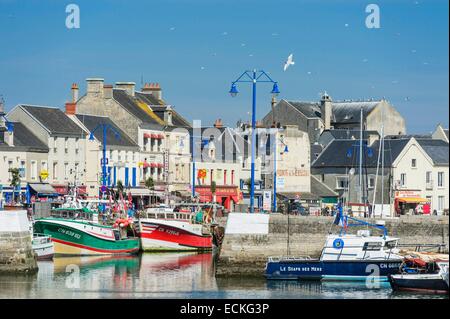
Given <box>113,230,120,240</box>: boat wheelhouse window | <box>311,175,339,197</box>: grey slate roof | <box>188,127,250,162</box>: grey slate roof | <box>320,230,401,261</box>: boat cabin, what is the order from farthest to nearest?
1. <box>188,127,250,162</box>: grey slate roof
2. <box>311,175,339,197</box>: grey slate roof
3. <box>113,230,120,240</box>: boat wheelhouse window
4. <box>320,230,401,261</box>: boat cabin

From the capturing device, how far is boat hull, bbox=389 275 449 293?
142 ft

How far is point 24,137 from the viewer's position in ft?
231

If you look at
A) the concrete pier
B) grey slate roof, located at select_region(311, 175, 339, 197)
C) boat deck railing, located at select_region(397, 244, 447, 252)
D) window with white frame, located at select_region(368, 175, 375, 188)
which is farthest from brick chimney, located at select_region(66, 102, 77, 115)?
boat deck railing, located at select_region(397, 244, 447, 252)

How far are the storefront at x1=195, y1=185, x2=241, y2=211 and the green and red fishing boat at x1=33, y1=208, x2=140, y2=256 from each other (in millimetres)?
18827

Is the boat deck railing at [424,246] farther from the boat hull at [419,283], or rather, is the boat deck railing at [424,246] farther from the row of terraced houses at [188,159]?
the row of terraced houses at [188,159]

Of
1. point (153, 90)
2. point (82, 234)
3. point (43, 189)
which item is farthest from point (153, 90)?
point (82, 234)

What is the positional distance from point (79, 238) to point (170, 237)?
4888mm

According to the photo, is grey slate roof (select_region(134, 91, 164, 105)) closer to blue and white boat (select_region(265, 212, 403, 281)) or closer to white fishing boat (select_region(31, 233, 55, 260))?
white fishing boat (select_region(31, 233, 55, 260))

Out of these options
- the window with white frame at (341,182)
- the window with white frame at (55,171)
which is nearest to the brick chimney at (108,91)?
the window with white frame at (55,171)

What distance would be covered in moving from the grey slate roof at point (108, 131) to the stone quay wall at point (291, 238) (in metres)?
26.8

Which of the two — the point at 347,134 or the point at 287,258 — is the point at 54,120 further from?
the point at 287,258

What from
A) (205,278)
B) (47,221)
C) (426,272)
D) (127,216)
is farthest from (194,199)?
(426,272)

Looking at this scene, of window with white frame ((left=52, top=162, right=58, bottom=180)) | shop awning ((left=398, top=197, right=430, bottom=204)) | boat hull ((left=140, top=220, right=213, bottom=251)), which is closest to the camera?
boat hull ((left=140, top=220, right=213, bottom=251))
